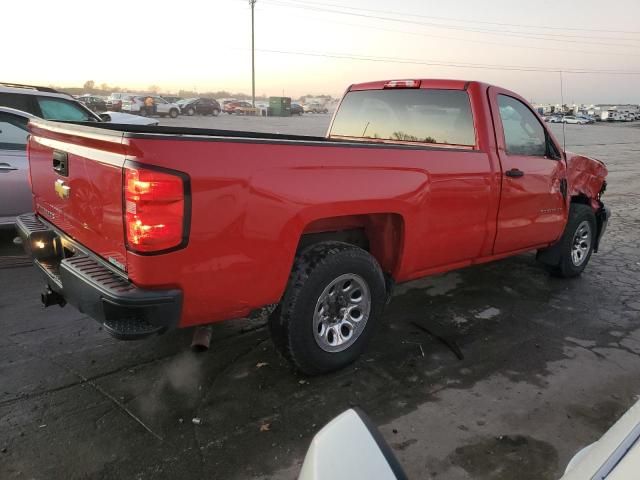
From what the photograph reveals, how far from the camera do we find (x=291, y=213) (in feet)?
9.50

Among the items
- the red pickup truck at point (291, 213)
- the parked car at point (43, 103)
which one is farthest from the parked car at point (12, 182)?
the red pickup truck at point (291, 213)

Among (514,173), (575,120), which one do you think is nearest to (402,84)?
(514,173)

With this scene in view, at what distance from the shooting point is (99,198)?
276 centimetres

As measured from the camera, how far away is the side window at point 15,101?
7.82 m

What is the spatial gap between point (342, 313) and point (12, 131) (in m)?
5.17

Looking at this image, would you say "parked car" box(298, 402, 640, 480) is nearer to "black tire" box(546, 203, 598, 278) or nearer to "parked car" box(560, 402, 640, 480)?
"parked car" box(560, 402, 640, 480)

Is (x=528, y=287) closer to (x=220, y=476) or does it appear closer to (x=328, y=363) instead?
(x=328, y=363)

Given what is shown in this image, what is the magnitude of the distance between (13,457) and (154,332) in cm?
98

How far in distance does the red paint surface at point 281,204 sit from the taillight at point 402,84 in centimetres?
41

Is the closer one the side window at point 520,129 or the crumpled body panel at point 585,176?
the side window at point 520,129

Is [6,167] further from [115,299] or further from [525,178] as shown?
[525,178]

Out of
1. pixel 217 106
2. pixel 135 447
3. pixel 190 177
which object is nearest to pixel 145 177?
pixel 190 177

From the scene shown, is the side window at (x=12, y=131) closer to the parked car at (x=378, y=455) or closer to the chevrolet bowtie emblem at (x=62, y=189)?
the chevrolet bowtie emblem at (x=62, y=189)

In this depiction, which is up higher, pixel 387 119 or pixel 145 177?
pixel 387 119
